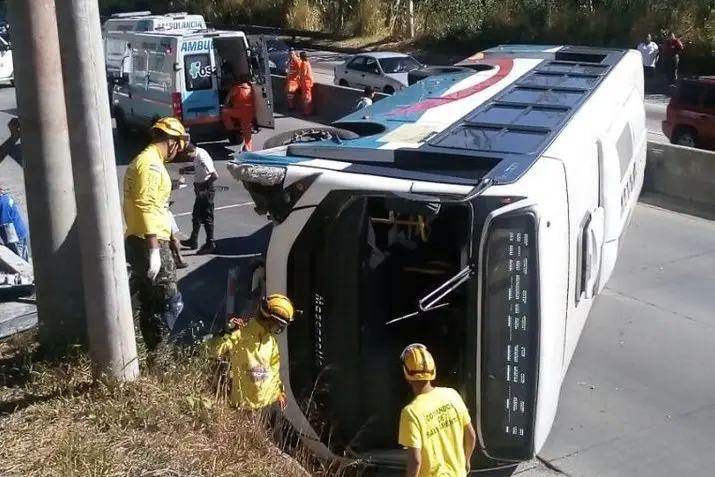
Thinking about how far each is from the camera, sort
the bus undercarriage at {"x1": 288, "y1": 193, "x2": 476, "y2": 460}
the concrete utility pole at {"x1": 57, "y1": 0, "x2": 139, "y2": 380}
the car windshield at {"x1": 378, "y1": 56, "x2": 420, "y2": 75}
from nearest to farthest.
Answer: the concrete utility pole at {"x1": 57, "y1": 0, "x2": 139, "y2": 380}, the bus undercarriage at {"x1": 288, "y1": 193, "x2": 476, "y2": 460}, the car windshield at {"x1": 378, "y1": 56, "x2": 420, "y2": 75}

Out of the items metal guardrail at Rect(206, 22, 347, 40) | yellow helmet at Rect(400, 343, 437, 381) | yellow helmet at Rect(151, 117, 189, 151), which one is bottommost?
metal guardrail at Rect(206, 22, 347, 40)

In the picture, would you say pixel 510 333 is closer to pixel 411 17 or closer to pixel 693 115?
pixel 693 115

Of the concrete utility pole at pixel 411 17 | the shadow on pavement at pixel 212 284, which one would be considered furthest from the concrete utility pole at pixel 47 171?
the concrete utility pole at pixel 411 17

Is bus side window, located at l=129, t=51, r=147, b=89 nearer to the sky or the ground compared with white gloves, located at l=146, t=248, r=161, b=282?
nearer to the sky

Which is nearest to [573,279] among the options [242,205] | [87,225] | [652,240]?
[87,225]

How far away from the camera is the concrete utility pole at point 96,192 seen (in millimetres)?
5699

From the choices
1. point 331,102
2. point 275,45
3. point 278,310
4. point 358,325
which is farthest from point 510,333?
point 275,45

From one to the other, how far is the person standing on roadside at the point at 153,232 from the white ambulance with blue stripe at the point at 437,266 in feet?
2.04

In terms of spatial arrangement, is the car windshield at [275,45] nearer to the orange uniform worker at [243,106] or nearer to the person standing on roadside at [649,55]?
the person standing on roadside at [649,55]

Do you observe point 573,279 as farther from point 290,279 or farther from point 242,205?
point 242,205

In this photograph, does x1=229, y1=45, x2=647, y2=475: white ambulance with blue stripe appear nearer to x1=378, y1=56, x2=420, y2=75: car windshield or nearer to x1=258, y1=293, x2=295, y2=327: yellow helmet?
x1=258, y1=293, x2=295, y2=327: yellow helmet

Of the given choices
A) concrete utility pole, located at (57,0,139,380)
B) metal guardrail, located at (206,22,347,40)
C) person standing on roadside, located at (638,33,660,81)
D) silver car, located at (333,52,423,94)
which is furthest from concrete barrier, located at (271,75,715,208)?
metal guardrail, located at (206,22,347,40)

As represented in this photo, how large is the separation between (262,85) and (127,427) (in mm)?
12701

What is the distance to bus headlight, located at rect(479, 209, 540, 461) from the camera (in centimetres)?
550
